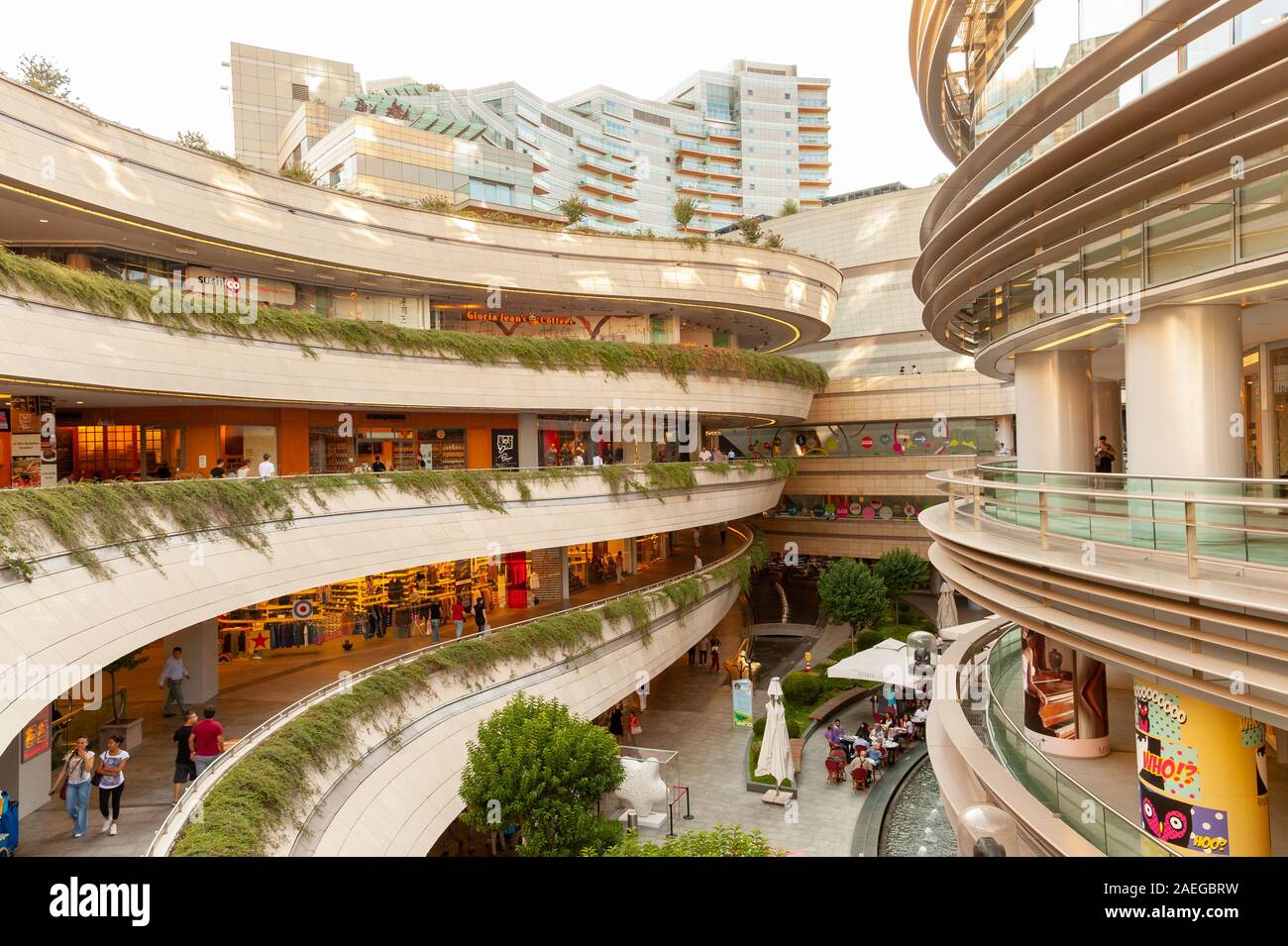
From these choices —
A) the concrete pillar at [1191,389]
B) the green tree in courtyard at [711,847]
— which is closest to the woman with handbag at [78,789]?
the green tree in courtyard at [711,847]

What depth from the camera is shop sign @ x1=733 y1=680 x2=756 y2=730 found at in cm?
2145

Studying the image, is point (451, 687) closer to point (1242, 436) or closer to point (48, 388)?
point (48, 388)

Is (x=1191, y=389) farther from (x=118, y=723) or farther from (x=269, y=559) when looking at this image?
(x=118, y=723)

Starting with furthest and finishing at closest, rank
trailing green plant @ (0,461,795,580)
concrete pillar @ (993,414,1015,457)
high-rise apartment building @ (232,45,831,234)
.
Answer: high-rise apartment building @ (232,45,831,234) → concrete pillar @ (993,414,1015,457) → trailing green plant @ (0,461,795,580)

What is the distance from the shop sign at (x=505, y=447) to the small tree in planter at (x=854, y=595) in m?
13.0

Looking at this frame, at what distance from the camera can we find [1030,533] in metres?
9.10

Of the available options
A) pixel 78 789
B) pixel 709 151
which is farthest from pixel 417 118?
pixel 709 151

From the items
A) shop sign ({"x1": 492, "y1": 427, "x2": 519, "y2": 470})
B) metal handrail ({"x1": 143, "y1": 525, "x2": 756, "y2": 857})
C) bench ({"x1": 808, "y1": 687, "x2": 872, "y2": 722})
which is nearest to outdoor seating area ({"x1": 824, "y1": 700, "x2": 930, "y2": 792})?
bench ({"x1": 808, "y1": 687, "x2": 872, "y2": 722})

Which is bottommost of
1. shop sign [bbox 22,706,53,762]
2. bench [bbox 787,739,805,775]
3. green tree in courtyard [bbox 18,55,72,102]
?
bench [bbox 787,739,805,775]

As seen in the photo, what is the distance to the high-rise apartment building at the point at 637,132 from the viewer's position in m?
42.5

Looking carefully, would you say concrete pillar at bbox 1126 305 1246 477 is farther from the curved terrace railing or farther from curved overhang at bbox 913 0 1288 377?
the curved terrace railing

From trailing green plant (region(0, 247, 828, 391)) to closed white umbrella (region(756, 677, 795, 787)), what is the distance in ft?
38.3

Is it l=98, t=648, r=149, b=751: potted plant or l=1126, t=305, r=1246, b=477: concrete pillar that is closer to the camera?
l=1126, t=305, r=1246, b=477: concrete pillar
